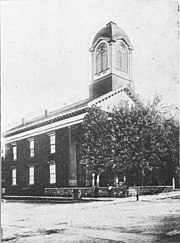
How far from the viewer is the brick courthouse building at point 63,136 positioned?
306 centimetres

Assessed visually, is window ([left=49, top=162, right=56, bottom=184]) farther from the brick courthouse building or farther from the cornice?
the cornice

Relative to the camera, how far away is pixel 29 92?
310 centimetres

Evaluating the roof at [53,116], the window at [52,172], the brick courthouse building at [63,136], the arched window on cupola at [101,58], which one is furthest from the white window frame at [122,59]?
the window at [52,172]

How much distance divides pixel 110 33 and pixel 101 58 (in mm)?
214

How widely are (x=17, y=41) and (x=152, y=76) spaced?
126 centimetres

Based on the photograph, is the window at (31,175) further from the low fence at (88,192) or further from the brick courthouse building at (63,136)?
the low fence at (88,192)

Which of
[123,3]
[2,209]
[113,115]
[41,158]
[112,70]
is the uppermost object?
[123,3]

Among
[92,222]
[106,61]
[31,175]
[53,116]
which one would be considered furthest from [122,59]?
[92,222]

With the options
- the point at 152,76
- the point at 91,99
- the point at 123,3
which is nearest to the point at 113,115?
the point at 91,99

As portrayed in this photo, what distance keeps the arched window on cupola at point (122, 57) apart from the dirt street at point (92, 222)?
3.36ft

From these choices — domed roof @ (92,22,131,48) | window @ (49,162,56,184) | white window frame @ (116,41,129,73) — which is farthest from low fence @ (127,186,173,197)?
domed roof @ (92,22,131,48)

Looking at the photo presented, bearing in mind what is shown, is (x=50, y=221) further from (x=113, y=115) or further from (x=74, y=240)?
(x=113, y=115)

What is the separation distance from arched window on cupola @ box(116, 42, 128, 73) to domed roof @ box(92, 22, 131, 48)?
71mm

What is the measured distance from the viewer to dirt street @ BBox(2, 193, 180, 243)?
2.88 metres
